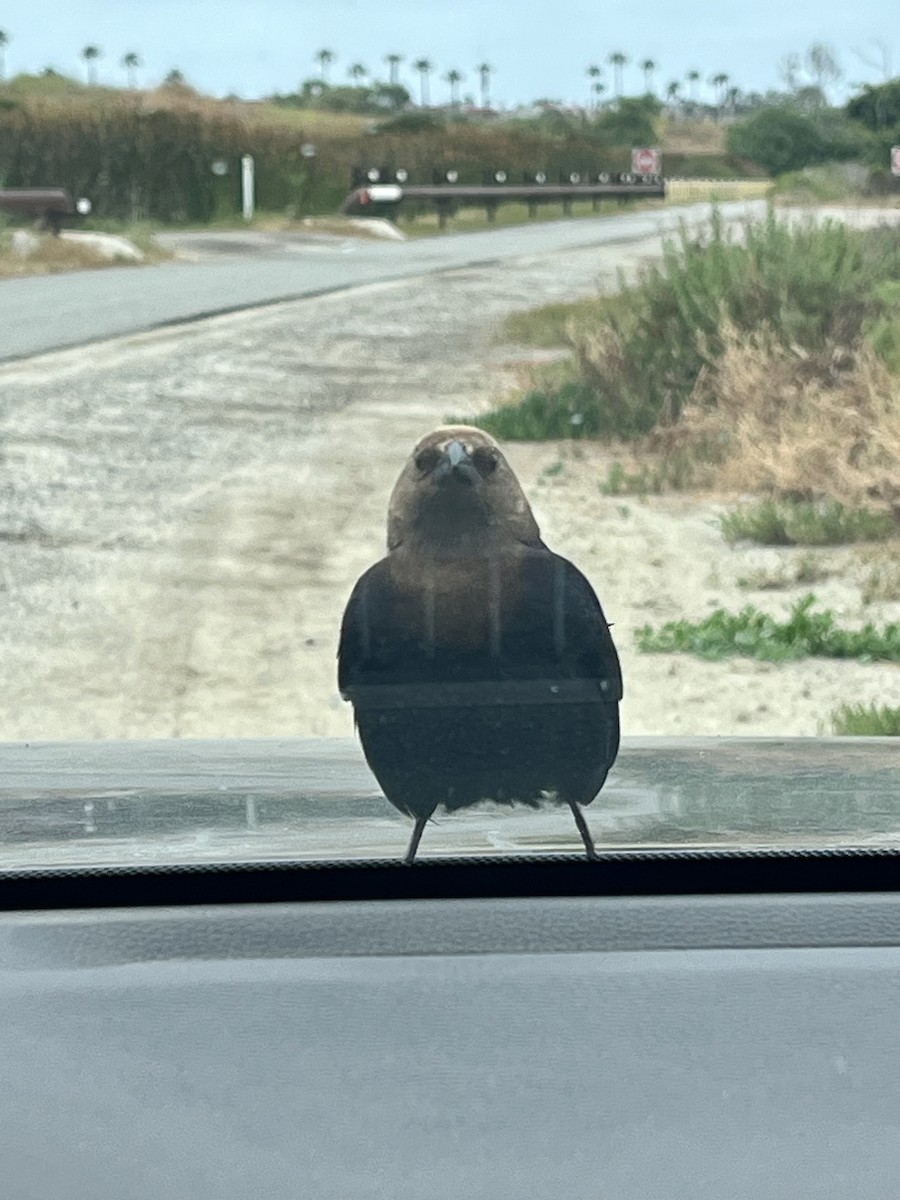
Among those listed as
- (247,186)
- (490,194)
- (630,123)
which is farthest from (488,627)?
(247,186)

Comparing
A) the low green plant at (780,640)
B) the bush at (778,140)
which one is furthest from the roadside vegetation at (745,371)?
the bush at (778,140)

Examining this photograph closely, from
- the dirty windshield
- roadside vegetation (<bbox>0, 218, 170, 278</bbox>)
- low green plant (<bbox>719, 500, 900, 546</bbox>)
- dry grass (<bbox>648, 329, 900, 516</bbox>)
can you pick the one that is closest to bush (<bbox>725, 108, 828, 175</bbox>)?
the dirty windshield

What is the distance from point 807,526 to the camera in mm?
10578

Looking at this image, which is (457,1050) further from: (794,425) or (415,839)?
(794,425)

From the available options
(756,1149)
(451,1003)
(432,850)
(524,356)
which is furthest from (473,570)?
(524,356)

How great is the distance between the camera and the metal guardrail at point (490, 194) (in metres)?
11.2

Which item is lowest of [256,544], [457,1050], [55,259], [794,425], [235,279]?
[256,544]

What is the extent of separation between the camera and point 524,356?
18.2 metres

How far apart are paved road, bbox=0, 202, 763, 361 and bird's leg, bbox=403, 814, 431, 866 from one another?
521 inches

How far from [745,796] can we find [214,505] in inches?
371

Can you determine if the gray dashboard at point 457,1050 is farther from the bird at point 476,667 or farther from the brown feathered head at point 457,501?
the brown feathered head at point 457,501

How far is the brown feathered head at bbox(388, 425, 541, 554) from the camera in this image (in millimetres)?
3344

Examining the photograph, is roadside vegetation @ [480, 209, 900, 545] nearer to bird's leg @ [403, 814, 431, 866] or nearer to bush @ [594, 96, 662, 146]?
bush @ [594, 96, 662, 146]

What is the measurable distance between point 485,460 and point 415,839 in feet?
3.37
